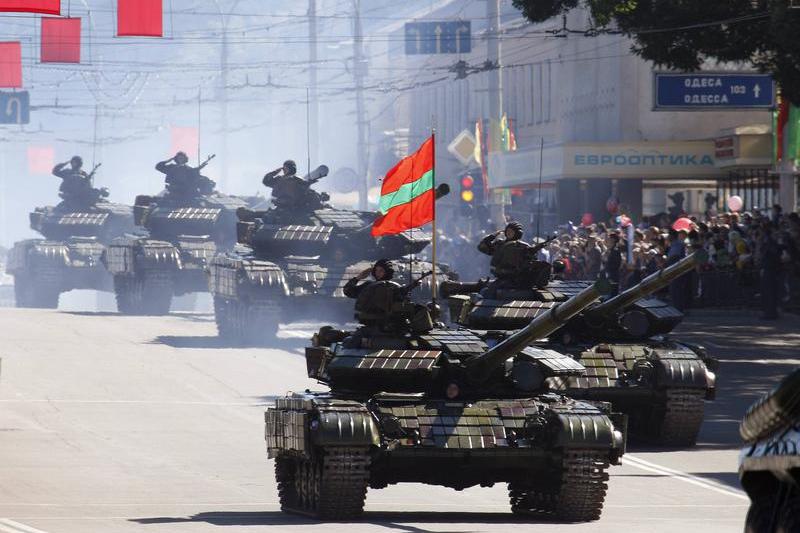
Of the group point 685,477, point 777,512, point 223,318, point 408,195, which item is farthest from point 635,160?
point 777,512

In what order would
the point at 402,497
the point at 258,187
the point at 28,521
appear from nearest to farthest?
the point at 28,521 < the point at 402,497 < the point at 258,187

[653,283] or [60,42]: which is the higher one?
[60,42]

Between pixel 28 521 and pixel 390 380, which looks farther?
pixel 390 380

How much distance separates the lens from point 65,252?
47.9 meters

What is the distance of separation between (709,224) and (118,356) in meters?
12.1

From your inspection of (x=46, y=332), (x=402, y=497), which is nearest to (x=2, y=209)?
(x=46, y=332)

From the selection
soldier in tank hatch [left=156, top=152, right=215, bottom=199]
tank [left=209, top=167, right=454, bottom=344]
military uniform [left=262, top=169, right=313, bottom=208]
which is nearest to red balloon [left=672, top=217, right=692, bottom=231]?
tank [left=209, top=167, right=454, bottom=344]

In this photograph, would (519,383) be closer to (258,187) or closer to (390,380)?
(390,380)

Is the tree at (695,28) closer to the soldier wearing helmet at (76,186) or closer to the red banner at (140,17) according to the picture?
the red banner at (140,17)

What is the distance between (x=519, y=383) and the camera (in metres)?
16.1

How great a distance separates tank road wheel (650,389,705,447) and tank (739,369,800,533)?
12.7 meters

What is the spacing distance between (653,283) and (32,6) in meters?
10.7

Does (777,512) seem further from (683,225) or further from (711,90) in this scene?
(683,225)

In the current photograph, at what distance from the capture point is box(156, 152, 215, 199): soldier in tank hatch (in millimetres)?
45312
